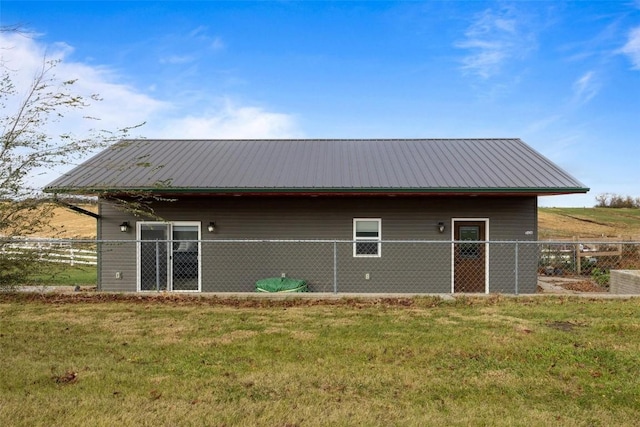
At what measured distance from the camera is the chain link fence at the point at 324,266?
1176cm

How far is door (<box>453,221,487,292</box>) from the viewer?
11.9 metres

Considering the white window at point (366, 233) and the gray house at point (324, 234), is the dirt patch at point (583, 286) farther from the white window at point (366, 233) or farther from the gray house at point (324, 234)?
the white window at point (366, 233)

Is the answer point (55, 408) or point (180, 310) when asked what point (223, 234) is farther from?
point (55, 408)

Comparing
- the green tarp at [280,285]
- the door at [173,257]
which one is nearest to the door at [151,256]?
the door at [173,257]

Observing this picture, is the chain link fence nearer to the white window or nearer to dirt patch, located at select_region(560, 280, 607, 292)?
the white window

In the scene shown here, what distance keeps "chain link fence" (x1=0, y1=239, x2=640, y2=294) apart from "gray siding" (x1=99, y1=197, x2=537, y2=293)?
0.03m

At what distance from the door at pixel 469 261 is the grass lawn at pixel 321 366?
3.92 metres

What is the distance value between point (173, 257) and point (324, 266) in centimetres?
402

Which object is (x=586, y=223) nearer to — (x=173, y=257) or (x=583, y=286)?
(x=583, y=286)

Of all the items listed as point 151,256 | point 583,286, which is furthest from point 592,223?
point 151,256

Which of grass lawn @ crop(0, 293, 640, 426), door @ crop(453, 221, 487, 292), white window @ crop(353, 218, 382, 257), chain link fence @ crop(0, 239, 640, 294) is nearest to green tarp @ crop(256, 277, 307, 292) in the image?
chain link fence @ crop(0, 239, 640, 294)

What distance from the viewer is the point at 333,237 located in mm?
11891

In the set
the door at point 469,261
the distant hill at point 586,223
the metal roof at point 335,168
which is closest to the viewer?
the metal roof at point 335,168

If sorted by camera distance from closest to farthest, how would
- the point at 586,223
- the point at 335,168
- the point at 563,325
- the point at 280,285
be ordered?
the point at 563,325 < the point at 280,285 < the point at 335,168 < the point at 586,223
